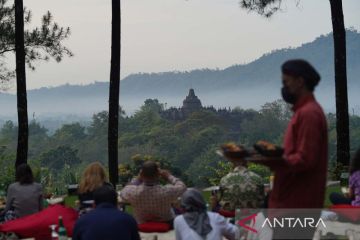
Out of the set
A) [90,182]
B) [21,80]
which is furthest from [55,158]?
[90,182]

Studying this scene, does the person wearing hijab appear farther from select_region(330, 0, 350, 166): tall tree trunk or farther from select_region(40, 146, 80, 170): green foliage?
select_region(40, 146, 80, 170): green foliage

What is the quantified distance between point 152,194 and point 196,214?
6.20 ft

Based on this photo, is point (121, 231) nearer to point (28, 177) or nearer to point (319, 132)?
point (319, 132)

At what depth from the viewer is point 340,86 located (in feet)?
53.2

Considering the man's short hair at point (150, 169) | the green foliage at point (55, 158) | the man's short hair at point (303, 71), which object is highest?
the man's short hair at point (303, 71)

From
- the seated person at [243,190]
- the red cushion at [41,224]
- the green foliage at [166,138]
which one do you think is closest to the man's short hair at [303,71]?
the seated person at [243,190]

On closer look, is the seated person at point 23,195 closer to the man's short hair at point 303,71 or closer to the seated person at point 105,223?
the seated person at point 105,223

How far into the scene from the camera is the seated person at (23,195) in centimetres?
827

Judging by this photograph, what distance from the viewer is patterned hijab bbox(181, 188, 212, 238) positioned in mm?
5797

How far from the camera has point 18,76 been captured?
16359 mm

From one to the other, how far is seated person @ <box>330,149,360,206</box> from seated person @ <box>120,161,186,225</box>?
5.88ft

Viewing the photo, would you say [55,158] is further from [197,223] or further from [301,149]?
[301,149]

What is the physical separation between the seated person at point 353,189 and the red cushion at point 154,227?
2.03 m

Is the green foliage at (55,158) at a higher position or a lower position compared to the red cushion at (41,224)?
lower
